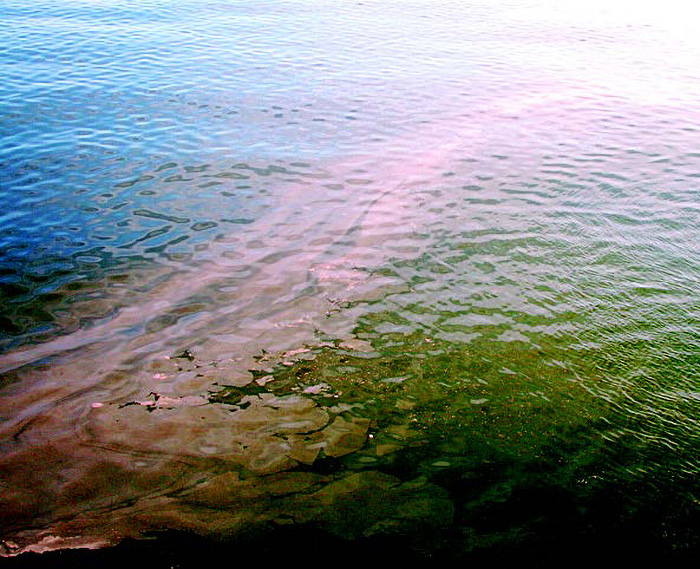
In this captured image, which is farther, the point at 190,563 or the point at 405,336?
the point at 405,336

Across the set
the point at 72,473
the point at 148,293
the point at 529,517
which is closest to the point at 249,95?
the point at 148,293

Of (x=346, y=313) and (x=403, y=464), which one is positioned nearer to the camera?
(x=403, y=464)

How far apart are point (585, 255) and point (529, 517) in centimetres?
495

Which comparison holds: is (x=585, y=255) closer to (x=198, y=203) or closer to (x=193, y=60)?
(x=198, y=203)

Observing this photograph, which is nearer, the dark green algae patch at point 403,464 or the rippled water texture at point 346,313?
the dark green algae patch at point 403,464

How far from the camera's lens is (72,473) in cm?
496

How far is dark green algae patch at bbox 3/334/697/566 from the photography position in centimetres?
462

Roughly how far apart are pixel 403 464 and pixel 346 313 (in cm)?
246

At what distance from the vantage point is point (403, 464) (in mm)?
5316

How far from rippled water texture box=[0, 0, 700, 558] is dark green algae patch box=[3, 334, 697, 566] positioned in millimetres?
26

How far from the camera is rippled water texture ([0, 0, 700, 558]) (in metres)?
4.95

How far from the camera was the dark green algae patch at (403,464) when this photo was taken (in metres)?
4.62

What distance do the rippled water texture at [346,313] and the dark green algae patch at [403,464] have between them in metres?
0.03

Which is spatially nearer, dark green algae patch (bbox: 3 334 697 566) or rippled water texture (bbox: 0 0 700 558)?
dark green algae patch (bbox: 3 334 697 566)
